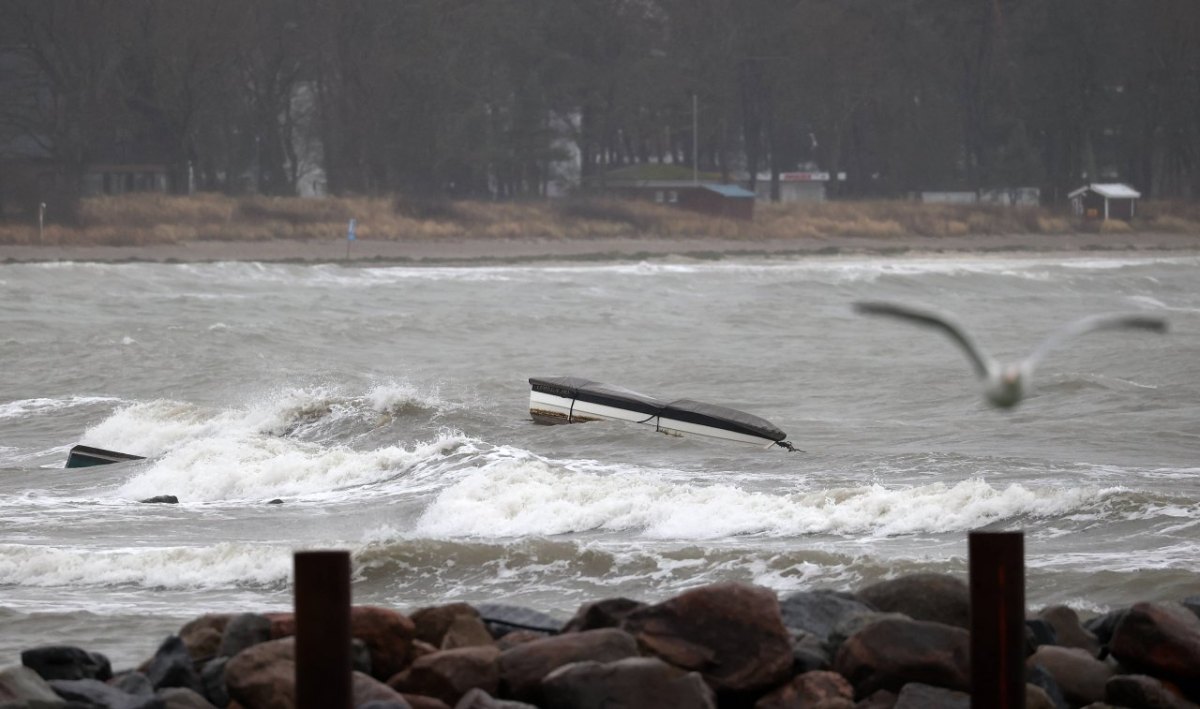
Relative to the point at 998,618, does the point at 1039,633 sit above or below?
below

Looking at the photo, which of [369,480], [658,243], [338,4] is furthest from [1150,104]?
[369,480]

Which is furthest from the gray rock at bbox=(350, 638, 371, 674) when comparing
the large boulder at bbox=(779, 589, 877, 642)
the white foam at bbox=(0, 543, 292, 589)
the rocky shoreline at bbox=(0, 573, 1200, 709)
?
the white foam at bbox=(0, 543, 292, 589)

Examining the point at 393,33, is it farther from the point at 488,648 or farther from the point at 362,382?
the point at 488,648

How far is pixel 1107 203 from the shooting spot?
87125mm

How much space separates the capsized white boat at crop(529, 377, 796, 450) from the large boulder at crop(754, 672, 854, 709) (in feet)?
35.4

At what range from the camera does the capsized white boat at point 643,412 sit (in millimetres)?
18312

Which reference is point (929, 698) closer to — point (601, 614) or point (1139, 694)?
point (1139, 694)

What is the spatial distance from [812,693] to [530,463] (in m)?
9.23

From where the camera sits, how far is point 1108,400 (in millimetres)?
22484

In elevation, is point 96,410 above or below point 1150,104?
below

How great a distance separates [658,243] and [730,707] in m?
67.6

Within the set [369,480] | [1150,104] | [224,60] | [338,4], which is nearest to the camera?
[369,480]

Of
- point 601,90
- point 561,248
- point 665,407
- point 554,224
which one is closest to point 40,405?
point 665,407

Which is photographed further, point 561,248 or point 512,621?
point 561,248
